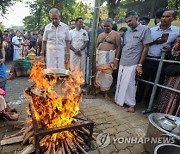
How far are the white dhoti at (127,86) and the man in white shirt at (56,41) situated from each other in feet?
6.02

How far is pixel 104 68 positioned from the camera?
5219 mm

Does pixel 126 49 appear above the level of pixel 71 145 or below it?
above

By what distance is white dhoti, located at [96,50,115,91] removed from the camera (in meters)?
5.18

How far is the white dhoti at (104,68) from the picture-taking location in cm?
518

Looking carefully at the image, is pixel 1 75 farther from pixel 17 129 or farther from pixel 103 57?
pixel 103 57

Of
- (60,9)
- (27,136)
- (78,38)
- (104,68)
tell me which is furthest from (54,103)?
(60,9)

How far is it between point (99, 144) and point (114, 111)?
5.03 feet

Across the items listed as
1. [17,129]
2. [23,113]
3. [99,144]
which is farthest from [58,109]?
[23,113]

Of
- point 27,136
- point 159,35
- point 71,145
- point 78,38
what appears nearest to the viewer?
point 71,145

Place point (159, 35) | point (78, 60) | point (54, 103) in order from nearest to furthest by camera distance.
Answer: point (54, 103) < point (159, 35) < point (78, 60)

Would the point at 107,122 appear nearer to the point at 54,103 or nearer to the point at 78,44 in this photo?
the point at 54,103

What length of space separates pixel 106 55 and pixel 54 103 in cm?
292

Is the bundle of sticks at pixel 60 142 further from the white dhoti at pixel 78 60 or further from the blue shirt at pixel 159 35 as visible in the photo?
the white dhoti at pixel 78 60

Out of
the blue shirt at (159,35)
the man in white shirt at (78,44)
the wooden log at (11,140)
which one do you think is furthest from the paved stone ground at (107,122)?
the man in white shirt at (78,44)
